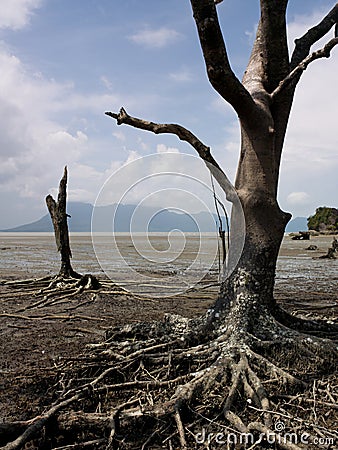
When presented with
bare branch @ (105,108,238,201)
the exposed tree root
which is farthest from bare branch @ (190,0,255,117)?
the exposed tree root

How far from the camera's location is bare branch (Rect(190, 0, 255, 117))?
4215mm

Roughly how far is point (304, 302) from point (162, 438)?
693 cm

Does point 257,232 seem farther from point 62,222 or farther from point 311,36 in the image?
point 62,222

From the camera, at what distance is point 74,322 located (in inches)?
312

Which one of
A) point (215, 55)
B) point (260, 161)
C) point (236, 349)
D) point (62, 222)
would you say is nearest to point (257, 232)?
point (260, 161)

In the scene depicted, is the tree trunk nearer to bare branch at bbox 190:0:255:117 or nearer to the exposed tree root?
the exposed tree root

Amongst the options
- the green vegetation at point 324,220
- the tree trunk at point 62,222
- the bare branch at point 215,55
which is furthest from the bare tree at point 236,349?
the green vegetation at point 324,220

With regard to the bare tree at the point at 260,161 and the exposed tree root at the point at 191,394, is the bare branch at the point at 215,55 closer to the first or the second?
the bare tree at the point at 260,161

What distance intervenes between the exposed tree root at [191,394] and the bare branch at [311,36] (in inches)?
148

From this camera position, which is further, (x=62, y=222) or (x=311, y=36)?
(x=62, y=222)

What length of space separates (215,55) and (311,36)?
2.75 meters

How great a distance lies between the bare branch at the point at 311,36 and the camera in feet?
20.9

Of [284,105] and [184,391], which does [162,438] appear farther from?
[284,105]

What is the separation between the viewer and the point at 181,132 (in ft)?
17.9
